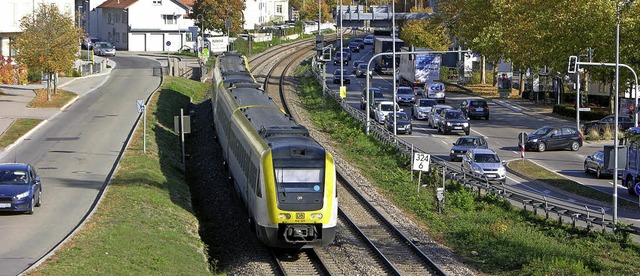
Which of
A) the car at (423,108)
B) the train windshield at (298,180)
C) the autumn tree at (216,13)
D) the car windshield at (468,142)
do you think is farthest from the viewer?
the autumn tree at (216,13)

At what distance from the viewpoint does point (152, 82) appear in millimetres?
70000

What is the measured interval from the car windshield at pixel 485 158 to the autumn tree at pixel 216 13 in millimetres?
68770

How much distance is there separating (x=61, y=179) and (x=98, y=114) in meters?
19.5

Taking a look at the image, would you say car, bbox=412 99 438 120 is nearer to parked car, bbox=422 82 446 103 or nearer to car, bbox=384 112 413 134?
car, bbox=384 112 413 134

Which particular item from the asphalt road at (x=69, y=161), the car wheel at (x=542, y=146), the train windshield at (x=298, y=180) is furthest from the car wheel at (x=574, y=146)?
the train windshield at (x=298, y=180)

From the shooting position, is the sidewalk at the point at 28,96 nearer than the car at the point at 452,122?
Yes

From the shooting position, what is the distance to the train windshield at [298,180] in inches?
974

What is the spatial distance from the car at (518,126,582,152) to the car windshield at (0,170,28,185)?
3103 centimetres

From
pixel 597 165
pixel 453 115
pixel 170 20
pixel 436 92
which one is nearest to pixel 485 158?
pixel 597 165

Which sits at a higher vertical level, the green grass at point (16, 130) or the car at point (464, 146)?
the green grass at point (16, 130)

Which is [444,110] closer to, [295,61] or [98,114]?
[98,114]

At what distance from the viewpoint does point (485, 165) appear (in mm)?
41594

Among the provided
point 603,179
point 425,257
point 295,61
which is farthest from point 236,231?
point 295,61

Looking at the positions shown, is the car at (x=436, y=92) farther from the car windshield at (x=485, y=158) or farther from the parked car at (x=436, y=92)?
the car windshield at (x=485, y=158)
